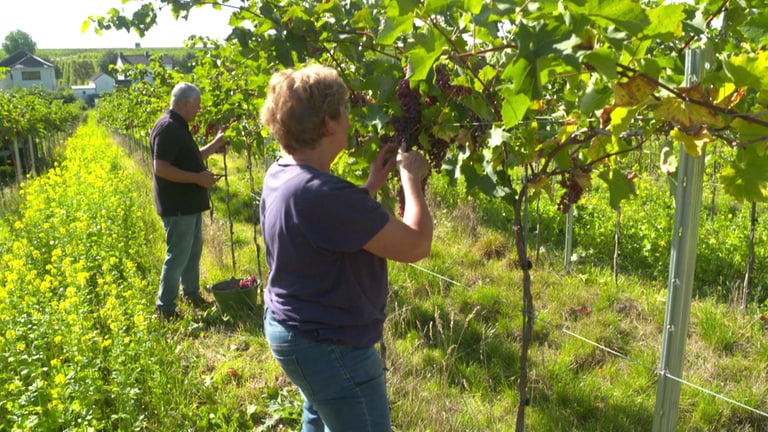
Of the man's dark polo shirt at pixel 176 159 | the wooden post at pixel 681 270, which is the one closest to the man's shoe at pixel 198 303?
the man's dark polo shirt at pixel 176 159

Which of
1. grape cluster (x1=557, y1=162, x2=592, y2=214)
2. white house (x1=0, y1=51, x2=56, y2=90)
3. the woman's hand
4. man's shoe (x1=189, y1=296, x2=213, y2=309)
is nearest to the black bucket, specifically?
man's shoe (x1=189, y1=296, x2=213, y2=309)

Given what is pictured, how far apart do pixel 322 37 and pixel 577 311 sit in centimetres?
303

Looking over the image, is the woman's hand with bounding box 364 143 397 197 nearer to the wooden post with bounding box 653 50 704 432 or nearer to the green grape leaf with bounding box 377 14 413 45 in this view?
the green grape leaf with bounding box 377 14 413 45

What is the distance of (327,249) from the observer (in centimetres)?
183

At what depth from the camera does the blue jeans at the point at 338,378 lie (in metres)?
1.93

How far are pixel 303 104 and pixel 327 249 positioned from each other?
0.46m

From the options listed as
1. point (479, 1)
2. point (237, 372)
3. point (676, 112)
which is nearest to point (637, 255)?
point (237, 372)

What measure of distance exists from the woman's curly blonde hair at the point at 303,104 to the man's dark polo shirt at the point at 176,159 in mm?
2839

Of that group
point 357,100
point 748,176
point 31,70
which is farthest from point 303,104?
point 31,70

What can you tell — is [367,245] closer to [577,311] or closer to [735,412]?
[735,412]

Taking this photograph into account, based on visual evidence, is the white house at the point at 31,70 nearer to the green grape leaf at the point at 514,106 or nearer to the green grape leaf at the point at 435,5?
the green grape leaf at the point at 435,5

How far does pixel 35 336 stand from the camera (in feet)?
11.9

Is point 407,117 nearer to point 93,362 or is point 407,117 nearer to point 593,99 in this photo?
point 593,99

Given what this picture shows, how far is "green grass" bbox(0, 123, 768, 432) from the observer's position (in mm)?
3230
